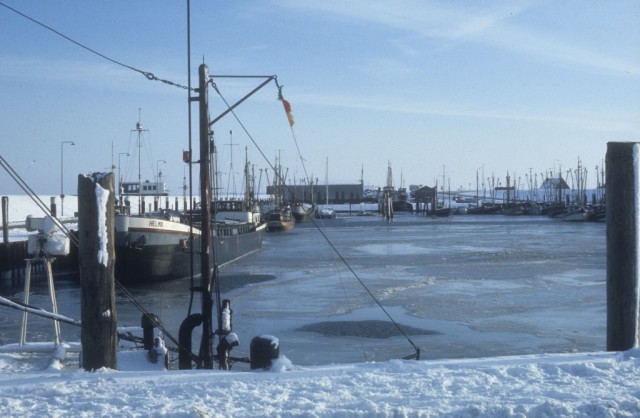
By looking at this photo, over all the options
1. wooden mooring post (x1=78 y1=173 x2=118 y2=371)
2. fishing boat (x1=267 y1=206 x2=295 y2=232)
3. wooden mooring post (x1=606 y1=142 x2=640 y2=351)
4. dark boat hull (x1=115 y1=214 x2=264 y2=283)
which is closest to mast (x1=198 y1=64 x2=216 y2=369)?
wooden mooring post (x1=78 y1=173 x2=118 y2=371)

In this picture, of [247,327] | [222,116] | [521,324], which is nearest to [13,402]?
[222,116]

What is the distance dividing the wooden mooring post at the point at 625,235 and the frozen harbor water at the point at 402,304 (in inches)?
241

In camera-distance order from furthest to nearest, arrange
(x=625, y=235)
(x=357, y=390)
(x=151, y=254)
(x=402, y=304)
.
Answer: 1. (x=151, y=254)
2. (x=402, y=304)
3. (x=625, y=235)
4. (x=357, y=390)

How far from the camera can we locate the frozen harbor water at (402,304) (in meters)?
16.7

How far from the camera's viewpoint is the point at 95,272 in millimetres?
8492

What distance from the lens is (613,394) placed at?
23.7ft

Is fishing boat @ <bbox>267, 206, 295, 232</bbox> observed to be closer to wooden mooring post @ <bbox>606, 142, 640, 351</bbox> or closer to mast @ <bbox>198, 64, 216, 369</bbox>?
mast @ <bbox>198, 64, 216, 369</bbox>

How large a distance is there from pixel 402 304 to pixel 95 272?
622 inches

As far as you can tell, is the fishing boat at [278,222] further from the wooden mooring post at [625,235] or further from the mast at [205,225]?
the wooden mooring post at [625,235]

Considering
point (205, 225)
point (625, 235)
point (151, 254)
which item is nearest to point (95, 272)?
point (205, 225)

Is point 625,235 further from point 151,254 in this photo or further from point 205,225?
point 151,254

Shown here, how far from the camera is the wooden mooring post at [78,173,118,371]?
8.47 metres

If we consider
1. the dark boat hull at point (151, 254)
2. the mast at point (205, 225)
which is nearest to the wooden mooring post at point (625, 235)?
the mast at point (205, 225)

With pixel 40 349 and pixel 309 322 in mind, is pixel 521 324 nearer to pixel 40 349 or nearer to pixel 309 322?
pixel 309 322
